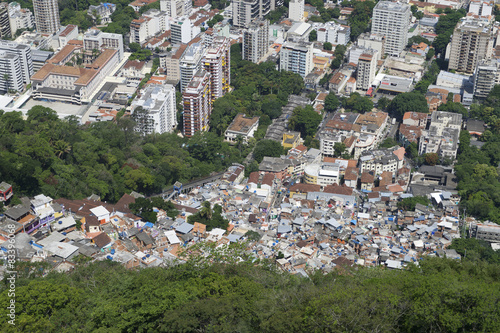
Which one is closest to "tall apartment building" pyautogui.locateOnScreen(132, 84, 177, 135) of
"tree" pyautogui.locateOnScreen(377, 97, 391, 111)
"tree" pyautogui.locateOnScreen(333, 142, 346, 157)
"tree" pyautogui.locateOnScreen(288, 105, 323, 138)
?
"tree" pyautogui.locateOnScreen(288, 105, 323, 138)

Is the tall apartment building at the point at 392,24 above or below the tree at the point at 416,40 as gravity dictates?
above

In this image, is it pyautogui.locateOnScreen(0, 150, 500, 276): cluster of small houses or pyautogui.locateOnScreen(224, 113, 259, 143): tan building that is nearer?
pyautogui.locateOnScreen(0, 150, 500, 276): cluster of small houses

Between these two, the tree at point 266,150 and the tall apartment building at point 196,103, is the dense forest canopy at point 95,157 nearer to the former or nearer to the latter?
the tree at point 266,150

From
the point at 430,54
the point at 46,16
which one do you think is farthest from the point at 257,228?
the point at 46,16

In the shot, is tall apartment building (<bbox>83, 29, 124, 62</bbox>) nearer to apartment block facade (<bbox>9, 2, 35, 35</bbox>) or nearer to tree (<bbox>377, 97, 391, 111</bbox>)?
apartment block facade (<bbox>9, 2, 35, 35</bbox>)

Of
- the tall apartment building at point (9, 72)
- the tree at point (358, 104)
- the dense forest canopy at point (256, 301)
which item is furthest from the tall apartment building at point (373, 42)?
the dense forest canopy at point (256, 301)

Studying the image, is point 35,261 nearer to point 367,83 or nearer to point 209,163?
point 209,163

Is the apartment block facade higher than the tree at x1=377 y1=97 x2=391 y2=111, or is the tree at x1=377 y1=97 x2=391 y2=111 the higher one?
the apartment block facade
